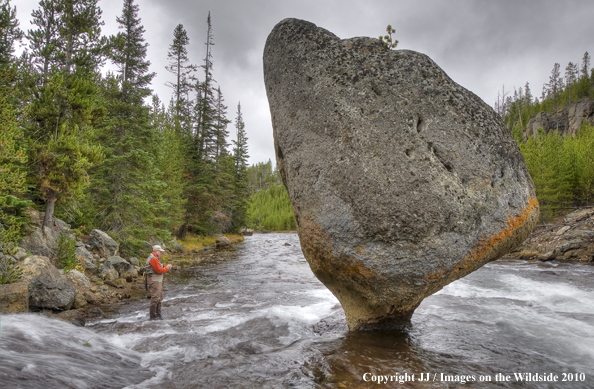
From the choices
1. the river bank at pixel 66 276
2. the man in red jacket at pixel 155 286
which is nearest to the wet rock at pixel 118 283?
the river bank at pixel 66 276

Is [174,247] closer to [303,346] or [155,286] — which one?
[155,286]

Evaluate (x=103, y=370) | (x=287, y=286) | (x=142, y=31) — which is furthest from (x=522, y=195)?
(x=142, y=31)

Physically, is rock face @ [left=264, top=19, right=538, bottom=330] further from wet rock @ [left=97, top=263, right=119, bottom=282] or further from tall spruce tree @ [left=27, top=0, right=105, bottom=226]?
tall spruce tree @ [left=27, top=0, right=105, bottom=226]

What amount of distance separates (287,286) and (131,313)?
5992mm

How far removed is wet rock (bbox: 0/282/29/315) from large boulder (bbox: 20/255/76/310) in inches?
37.2

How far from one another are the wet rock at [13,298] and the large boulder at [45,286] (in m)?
0.94

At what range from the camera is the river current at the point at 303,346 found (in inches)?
183

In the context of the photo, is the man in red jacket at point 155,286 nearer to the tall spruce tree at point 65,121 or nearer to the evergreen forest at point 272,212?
the tall spruce tree at point 65,121

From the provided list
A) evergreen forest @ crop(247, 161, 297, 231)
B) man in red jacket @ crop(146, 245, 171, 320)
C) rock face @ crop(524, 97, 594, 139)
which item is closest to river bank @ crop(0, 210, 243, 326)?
man in red jacket @ crop(146, 245, 171, 320)

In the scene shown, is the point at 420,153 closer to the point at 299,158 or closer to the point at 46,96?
the point at 299,158

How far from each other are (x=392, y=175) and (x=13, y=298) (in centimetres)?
909

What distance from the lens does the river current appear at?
4.66 meters

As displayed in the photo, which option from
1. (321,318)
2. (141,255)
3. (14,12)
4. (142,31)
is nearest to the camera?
(321,318)

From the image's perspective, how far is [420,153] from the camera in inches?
211
